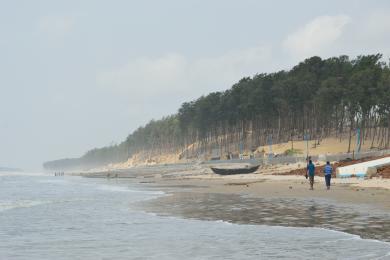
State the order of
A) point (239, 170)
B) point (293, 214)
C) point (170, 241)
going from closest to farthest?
1. point (170, 241)
2. point (293, 214)
3. point (239, 170)

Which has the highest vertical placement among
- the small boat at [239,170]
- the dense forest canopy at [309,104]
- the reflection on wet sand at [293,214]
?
the dense forest canopy at [309,104]

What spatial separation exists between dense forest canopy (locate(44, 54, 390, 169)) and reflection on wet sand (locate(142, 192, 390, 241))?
2361 inches

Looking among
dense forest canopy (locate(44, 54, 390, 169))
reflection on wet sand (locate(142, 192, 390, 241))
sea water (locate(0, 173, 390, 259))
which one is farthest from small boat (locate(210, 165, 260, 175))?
sea water (locate(0, 173, 390, 259))

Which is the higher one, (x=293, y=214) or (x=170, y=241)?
(x=293, y=214)

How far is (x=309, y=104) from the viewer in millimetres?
108250

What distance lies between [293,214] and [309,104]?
91568mm

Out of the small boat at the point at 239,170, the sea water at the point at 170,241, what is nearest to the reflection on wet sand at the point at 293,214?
the sea water at the point at 170,241

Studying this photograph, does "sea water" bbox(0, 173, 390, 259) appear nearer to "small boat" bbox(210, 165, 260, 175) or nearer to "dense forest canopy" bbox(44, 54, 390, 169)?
"small boat" bbox(210, 165, 260, 175)

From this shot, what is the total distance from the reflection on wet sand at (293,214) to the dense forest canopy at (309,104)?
5997cm

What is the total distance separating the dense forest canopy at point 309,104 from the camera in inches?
3418

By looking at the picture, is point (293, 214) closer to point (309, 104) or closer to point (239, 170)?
point (239, 170)

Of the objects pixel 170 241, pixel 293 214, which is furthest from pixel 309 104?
pixel 170 241

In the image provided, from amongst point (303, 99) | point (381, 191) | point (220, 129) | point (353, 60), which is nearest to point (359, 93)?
point (303, 99)

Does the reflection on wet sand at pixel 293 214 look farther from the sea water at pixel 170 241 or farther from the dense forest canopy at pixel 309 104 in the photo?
the dense forest canopy at pixel 309 104
